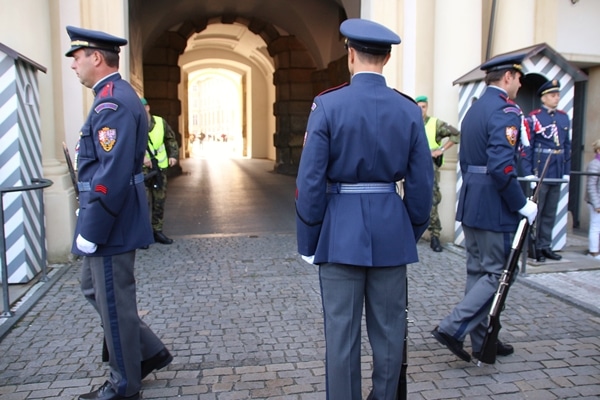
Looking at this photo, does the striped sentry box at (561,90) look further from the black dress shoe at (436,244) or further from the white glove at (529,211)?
the white glove at (529,211)

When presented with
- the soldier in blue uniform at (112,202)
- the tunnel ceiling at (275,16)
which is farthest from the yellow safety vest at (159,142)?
the tunnel ceiling at (275,16)

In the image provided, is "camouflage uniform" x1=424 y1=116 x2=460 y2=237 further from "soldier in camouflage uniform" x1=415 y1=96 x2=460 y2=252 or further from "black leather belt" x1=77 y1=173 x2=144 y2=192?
"black leather belt" x1=77 y1=173 x2=144 y2=192

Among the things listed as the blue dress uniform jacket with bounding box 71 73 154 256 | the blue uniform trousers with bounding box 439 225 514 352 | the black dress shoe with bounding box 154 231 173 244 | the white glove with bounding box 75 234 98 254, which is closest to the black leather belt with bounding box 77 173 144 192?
the blue dress uniform jacket with bounding box 71 73 154 256

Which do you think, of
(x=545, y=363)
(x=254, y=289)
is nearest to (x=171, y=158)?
(x=254, y=289)

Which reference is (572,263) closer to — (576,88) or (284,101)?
(576,88)

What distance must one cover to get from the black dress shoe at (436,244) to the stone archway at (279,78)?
1030cm

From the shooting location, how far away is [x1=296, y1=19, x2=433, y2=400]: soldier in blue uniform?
266cm

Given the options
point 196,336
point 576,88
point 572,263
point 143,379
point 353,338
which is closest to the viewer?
point 353,338

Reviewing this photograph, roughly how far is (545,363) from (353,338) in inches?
71.7

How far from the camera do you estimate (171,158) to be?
789 cm

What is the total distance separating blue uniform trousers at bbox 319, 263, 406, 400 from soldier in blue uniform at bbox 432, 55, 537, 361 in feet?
3.72

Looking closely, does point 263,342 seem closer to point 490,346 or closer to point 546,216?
point 490,346

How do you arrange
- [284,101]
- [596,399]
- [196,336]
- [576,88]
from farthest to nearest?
[284,101], [576,88], [196,336], [596,399]

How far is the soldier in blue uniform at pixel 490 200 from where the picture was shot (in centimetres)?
375
